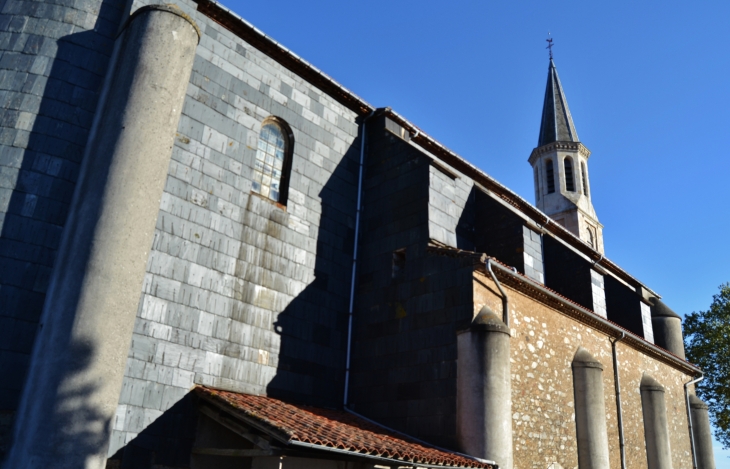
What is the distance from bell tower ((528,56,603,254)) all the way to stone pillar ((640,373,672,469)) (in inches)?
648

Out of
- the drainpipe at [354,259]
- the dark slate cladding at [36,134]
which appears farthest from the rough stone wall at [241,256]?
the dark slate cladding at [36,134]

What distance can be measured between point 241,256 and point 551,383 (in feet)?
22.7

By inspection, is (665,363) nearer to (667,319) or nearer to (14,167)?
(667,319)

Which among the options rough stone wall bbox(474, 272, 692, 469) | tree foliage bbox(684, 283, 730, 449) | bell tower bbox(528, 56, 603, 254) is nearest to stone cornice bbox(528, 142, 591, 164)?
bell tower bbox(528, 56, 603, 254)

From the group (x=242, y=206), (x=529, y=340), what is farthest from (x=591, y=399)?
(x=242, y=206)

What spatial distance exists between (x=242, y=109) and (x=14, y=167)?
438cm

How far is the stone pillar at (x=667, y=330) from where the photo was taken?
20.0 metres

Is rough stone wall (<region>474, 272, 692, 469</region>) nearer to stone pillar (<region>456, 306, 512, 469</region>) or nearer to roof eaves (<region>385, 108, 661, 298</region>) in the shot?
stone pillar (<region>456, 306, 512, 469</region>)

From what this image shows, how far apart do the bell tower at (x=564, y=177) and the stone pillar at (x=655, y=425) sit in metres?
A: 16.5

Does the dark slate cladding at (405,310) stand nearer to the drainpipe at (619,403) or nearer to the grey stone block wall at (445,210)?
the grey stone block wall at (445,210)

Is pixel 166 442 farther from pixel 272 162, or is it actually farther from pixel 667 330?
pixel 667 330

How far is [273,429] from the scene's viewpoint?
26.3ft

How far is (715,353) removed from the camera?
84.0 feet

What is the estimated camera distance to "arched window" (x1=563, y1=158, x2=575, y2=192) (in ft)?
108
